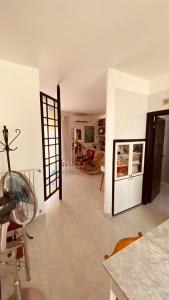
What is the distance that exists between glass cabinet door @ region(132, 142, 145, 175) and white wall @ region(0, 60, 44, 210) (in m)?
1.76

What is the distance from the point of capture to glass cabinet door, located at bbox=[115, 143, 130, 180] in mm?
2561

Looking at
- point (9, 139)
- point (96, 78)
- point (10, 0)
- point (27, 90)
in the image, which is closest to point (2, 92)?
point (27, 90)

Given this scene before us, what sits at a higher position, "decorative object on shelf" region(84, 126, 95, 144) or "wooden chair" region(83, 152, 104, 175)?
"decorative object on shelf" region(84, 126, 95, 144)

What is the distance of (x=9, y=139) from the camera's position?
218 cm

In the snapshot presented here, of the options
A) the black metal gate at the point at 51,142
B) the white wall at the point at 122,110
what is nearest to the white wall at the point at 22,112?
the black metal gate at the point at 51,142

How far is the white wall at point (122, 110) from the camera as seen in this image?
236 cm

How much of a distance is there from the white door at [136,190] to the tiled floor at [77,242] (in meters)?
0.14

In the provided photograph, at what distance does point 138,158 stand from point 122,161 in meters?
0.45

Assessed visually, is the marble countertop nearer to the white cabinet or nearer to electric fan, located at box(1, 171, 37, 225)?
electric fan, located at box(1, 171, 37, 225)

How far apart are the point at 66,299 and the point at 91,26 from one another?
2.53m

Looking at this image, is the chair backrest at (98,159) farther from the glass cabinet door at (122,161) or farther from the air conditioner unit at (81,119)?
the glass cabinet door at (122,161)

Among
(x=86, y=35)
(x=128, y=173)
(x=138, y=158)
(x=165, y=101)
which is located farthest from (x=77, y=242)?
(x=165, y=101)

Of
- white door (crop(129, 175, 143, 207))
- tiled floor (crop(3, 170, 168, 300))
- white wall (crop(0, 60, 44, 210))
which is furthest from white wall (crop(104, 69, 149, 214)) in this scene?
white wall (crop(0, 60, 44, 210))

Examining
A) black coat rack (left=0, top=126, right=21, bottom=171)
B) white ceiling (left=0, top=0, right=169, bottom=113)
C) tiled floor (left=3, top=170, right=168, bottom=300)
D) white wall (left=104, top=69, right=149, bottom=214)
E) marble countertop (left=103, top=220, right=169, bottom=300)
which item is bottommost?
tiled floor (left=3, top=170, right=168, bottom=300)
